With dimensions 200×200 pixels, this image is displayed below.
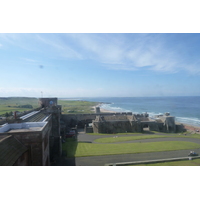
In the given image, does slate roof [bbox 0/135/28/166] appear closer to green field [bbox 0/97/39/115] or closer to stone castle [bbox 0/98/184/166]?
stone castle [bbox 0/98/184/166]

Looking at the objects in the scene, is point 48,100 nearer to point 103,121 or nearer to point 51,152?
point 103,121

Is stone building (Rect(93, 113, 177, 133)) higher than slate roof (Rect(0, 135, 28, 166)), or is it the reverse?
slate roof (Rect(0, 135, 28, 166))

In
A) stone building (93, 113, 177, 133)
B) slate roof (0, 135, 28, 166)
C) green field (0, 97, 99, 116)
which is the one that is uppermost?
slate roof (0, 135, 28, 166)

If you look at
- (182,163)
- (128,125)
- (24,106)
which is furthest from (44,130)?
(24,106)

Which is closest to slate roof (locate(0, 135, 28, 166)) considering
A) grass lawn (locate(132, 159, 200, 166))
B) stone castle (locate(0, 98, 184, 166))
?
stone castle (locate(0, 98, 184, 166))

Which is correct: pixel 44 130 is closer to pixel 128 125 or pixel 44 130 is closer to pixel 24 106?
pixel 128 125

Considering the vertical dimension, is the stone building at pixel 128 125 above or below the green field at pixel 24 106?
above

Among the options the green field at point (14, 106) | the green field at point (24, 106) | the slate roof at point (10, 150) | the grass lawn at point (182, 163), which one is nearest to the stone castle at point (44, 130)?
the slate roof at point (10, 150)

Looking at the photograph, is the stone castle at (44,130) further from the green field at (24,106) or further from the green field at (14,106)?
the green field at (14,106)

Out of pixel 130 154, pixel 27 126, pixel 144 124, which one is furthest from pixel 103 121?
pixel 27 126
